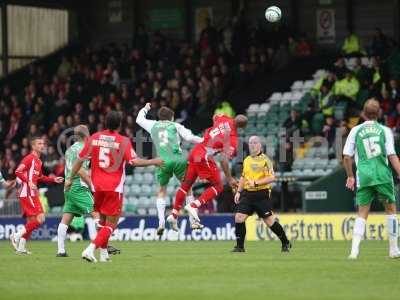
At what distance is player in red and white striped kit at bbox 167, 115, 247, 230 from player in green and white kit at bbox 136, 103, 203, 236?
21cm

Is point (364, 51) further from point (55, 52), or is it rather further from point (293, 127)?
point (55, 52)

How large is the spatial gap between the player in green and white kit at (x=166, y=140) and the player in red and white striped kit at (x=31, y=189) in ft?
6.51

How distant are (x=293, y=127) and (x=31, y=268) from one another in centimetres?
1623

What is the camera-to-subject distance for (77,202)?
19359 millimetres

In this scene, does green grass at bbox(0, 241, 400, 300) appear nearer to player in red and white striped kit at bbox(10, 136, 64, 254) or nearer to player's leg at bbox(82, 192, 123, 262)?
player's leg at bbox(82, 192, 123, 262)

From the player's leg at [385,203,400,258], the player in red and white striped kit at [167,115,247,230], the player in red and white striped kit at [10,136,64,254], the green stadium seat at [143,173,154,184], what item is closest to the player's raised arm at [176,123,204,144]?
the player in red and white striped kit at [167,115,247,230]

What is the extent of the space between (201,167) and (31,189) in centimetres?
328

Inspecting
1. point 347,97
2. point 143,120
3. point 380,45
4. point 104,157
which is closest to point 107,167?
point 104,157

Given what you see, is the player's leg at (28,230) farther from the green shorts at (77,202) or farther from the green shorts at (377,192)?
the green shorts at (377,192)

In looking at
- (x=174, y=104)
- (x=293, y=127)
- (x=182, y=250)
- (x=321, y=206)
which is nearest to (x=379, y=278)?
(x=182, y=250)

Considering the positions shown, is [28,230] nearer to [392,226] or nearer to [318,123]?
[392,226]

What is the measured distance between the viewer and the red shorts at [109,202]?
16172mm

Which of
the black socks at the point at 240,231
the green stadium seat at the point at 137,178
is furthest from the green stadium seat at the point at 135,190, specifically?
the black socks at the point at 240,231

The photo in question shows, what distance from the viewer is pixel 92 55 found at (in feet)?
131
